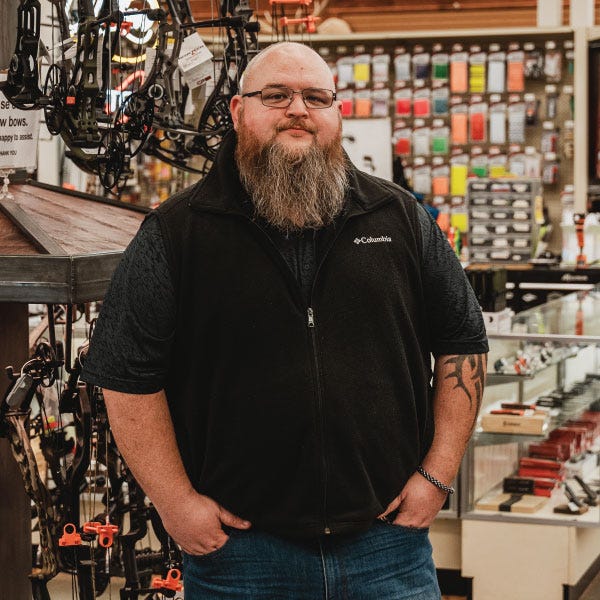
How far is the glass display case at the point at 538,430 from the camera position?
15.9ft

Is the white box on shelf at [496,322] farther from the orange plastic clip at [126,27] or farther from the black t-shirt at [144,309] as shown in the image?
the black t-shirt at [144,309]

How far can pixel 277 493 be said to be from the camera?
7.40 feet

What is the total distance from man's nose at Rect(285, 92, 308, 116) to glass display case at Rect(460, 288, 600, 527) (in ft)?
9.19

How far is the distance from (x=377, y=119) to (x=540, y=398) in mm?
6172

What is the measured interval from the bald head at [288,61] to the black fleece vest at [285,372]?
0.23 m

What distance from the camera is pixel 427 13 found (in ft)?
42.7

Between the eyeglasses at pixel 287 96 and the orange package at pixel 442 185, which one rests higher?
the eyeglasses at pixel 287 96

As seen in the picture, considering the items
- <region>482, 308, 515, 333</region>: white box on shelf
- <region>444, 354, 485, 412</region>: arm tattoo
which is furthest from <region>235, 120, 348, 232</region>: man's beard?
<region>482, 308, 515, 333</region>: white box on shelf

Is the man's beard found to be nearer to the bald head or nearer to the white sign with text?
the bald head

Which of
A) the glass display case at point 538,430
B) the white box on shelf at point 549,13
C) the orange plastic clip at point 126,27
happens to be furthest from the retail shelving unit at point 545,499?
the white box on shelf at point 549,13

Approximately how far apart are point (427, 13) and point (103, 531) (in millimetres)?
10952

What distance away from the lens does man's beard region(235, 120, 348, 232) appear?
7.61 ft

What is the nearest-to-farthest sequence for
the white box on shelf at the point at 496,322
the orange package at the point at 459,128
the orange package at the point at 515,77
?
the white box on shelf at the point at 496,322, the orange package at the point at 515,77, the orange package at the point at 459,128

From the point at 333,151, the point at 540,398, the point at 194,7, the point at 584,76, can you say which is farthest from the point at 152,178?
the point at 333,151
